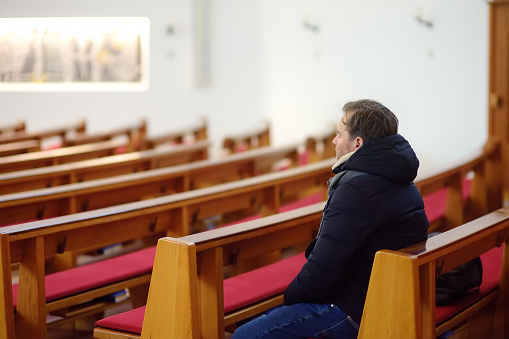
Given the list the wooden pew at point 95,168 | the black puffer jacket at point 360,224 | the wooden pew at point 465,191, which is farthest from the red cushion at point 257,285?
the wooden pew at point 95,168

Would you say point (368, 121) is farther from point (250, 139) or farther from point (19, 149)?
point (250, 139)

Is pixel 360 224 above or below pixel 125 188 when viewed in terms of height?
above

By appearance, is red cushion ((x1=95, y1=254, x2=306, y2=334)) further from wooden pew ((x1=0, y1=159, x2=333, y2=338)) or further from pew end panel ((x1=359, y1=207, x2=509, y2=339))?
pew end panel ((x1=359, y1=207, x2=509, y2=339))

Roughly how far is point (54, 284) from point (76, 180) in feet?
5.34

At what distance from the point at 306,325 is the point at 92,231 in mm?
1176

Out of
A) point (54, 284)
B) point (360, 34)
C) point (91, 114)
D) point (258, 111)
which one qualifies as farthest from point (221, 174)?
point (91, 114)

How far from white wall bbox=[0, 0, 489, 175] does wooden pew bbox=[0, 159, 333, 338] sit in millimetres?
2785

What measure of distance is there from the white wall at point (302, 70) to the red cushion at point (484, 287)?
2.62 metres

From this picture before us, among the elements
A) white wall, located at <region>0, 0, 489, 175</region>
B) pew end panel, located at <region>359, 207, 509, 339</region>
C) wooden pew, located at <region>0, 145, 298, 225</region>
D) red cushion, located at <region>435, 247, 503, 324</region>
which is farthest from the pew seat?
white wall, located at <region>0, 0, 489, 175</region>

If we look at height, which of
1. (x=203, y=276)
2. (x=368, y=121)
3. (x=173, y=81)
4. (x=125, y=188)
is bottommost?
(x=203, y=276)

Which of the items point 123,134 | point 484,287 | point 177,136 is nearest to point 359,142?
point 484,287

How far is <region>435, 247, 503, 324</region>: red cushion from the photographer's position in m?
2.57

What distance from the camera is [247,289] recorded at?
2.89m

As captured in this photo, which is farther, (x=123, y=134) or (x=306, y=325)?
(x=123, y=134)
